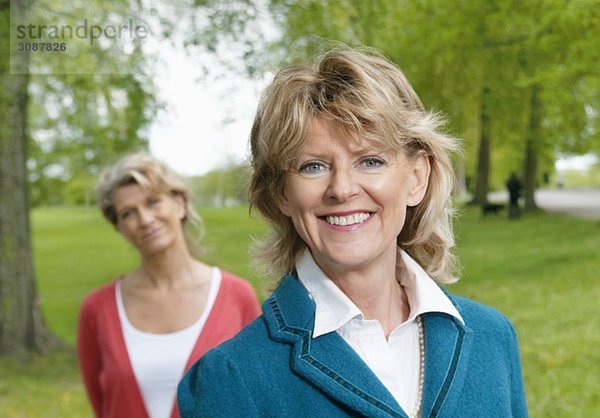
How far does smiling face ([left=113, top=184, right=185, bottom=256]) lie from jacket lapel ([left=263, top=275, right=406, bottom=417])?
1.69 m

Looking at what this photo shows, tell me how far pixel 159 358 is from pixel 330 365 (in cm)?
156

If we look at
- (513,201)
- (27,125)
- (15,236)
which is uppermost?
(27,125)

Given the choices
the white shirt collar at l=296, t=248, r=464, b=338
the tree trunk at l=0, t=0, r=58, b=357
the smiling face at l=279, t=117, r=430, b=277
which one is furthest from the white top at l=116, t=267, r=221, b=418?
the tree trunk at l=0, t=0, r=58, b=357

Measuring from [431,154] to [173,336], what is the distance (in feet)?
5.41

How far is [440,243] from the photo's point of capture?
208 centimetres

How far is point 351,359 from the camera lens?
1.70 meters

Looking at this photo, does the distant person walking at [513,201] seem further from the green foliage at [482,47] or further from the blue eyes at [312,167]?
the blue eyes at [312,167]

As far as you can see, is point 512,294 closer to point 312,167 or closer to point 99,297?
point 99,297

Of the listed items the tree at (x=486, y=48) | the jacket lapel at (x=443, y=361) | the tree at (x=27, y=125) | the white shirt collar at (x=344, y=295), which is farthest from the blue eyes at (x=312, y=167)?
the tree at (x=27, y=125)

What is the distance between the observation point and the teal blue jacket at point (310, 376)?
1.64m

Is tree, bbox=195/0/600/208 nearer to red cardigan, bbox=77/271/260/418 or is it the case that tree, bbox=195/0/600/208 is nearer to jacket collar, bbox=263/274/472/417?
red cardigan, bbox=77/271/260/418

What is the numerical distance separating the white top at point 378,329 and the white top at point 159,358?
4.45 ft

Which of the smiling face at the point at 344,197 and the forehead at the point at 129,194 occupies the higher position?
the smiling face at the point at 344,197

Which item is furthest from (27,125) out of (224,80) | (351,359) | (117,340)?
(351,359)
